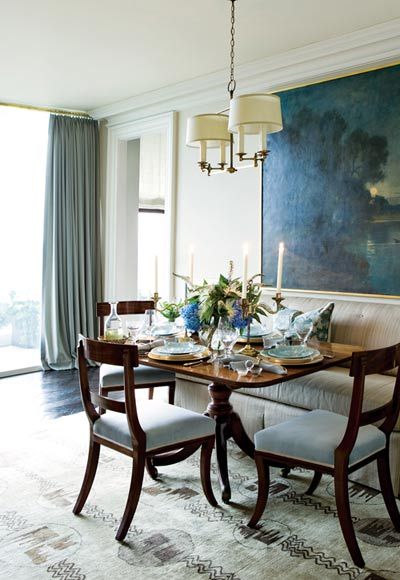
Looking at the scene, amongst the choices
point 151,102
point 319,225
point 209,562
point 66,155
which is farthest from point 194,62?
point 209,562

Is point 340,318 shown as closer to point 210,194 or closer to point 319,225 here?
point 319,225

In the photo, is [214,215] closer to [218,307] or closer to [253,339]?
[253,339]

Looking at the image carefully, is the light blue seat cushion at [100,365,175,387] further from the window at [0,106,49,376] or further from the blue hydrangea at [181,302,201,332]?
the window at [0,106,49,376]

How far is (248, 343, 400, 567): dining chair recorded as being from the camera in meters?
2.29

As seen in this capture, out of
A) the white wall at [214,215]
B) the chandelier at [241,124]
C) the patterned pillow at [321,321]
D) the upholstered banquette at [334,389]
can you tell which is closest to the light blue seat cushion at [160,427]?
the upholstered banquette at [334,389]

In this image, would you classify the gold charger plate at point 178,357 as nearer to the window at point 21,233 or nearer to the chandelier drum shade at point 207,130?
the chandelier drum shade at point 207,130

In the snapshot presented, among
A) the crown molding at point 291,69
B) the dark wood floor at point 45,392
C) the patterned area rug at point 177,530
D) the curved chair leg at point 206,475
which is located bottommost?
the patterned area rug at point 177,530

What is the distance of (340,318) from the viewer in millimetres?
3842

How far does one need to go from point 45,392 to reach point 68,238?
1657 mm

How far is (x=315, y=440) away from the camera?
95.3 inches

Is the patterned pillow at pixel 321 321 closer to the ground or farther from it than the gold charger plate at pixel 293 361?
farther from it

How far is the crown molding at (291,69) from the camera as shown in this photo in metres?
3.72

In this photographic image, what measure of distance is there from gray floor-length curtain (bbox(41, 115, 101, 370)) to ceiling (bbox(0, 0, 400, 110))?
85 cm

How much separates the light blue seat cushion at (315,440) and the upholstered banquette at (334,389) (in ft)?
1.71
